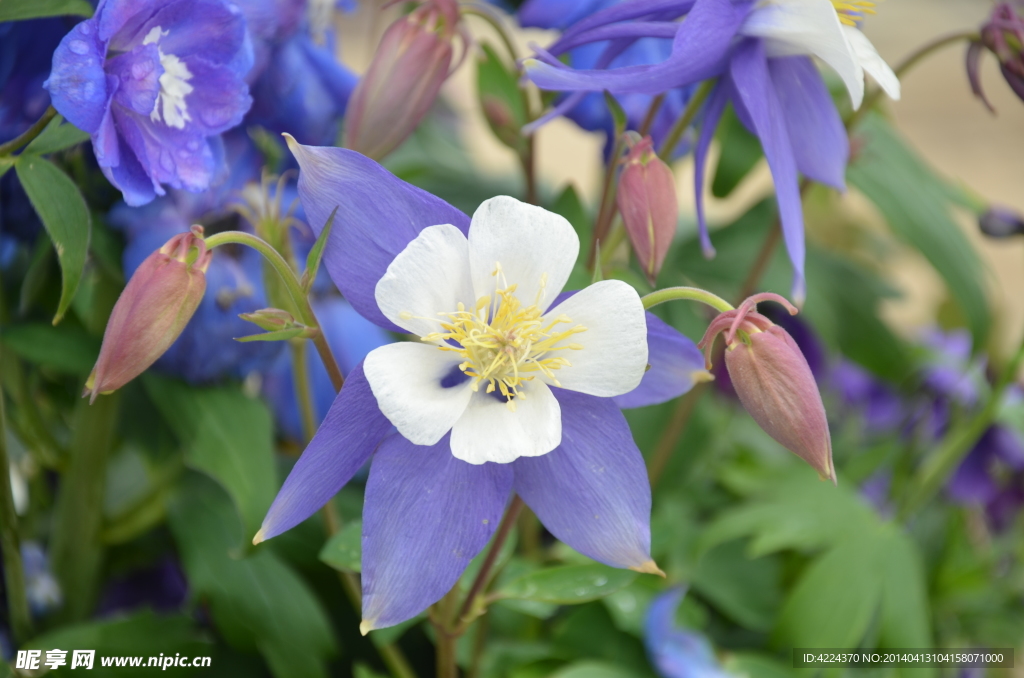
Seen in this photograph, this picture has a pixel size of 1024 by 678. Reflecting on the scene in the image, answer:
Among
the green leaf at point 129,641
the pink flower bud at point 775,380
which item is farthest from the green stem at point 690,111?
the green leaf at point 129,641

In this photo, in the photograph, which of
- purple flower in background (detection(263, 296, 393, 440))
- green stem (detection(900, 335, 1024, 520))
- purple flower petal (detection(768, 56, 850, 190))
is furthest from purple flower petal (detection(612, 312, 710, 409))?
green stem (detection(900, 335, 1024, 520))

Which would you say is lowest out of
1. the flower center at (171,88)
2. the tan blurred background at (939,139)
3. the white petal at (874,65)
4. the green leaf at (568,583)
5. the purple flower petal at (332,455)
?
the tan blurred background at (939,139)

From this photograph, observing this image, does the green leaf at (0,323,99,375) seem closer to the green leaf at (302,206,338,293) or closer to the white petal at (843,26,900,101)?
the green leaf at (302,206,338,293)

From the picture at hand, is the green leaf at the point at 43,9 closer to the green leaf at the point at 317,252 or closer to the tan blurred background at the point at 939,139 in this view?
the green leaf at the point at 317,252

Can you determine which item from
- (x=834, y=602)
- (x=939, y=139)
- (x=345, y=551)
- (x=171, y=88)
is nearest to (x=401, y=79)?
(x=171, y=88)

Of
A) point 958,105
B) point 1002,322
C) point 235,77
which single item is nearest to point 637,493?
point 235,77
